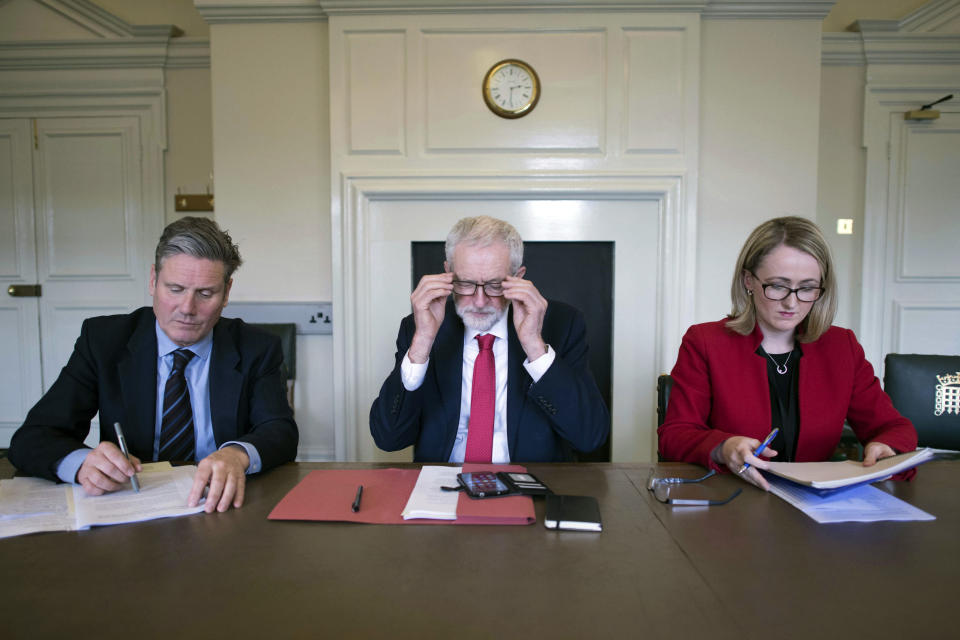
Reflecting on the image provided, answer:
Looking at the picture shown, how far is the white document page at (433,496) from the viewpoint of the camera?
1062mm

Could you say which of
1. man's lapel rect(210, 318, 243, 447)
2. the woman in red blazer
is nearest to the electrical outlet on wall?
man's lapel rect(210, 318, 243, 447)

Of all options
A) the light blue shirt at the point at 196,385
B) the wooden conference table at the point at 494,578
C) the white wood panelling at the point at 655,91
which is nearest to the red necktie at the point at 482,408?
the wooden conference table at the point at 494,578

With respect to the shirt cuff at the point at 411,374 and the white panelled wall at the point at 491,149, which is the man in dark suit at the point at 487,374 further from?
the white panelled wall at the point at 491,149

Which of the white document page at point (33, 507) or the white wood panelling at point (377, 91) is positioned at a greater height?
the white wood panelling at point (377, 91)

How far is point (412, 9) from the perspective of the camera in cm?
316

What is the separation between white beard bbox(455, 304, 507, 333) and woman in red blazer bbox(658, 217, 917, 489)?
1.96 ft

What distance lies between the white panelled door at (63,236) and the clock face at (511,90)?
2.64 meters

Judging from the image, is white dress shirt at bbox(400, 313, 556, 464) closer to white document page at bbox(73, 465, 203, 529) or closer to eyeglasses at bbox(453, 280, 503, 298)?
eyeglasses at bbox(453, 280, 503, 298)

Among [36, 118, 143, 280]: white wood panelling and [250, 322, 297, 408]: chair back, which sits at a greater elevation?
[36, 118, 143, 280]: white wood panelling

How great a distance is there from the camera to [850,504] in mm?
1176

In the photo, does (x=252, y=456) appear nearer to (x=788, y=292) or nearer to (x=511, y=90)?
(x=788, y=292)

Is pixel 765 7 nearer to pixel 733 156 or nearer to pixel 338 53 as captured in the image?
pixel 733 156

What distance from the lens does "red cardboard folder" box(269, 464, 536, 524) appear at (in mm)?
1058

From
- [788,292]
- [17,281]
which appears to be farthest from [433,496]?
[17,281]
